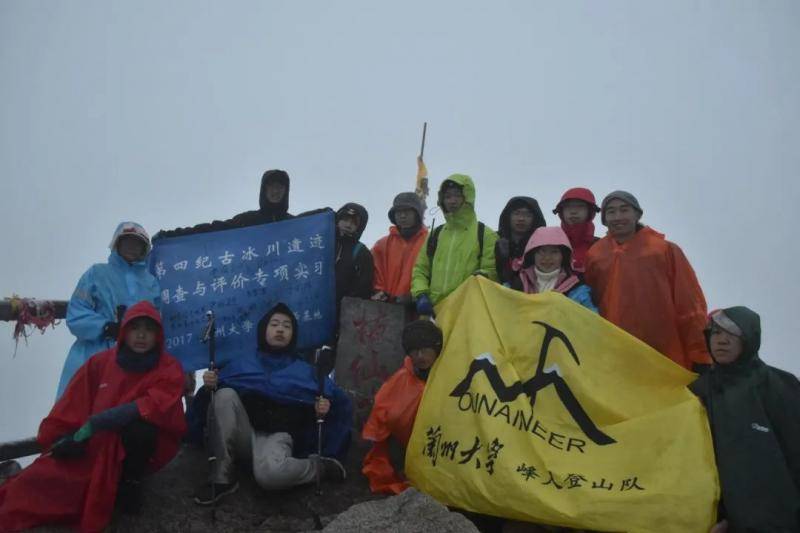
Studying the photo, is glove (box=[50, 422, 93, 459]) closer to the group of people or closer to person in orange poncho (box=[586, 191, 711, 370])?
the group of people

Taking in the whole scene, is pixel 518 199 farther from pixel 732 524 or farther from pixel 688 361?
pixel 732 524

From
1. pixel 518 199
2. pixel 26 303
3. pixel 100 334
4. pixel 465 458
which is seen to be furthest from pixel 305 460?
pixel 26 303

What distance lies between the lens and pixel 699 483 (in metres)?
4.72

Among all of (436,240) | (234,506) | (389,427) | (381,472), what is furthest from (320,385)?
(436,240)

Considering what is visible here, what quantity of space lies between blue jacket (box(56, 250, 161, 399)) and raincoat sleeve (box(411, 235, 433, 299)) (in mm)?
3023

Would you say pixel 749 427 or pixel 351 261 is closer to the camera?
pixel 749 427

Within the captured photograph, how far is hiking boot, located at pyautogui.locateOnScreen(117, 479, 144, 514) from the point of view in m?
5.07

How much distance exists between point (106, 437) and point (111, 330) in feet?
5.51

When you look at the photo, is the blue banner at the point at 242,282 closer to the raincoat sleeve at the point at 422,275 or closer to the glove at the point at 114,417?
the raincoat sleeve at the point at 422,275

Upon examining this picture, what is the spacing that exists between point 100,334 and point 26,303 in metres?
3.26

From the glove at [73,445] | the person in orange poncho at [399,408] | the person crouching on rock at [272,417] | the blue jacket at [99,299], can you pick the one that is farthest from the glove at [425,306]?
the glove at [73,445]

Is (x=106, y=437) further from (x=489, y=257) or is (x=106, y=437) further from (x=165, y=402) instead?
(x=489, y=257)

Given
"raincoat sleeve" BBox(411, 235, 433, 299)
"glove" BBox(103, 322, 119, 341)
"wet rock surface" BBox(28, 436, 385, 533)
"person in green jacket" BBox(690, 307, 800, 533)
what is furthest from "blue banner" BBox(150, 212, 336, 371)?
"person in green jacket" BBox(690, 307, 800, 533)

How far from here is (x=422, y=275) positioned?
748cm
